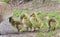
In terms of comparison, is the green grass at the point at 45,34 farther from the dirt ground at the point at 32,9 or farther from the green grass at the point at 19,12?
the green grass at the point at 19,12

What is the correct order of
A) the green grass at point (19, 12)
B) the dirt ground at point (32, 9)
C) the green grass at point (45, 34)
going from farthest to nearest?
1. the green grass at point (19, 12)
2. the dirt ground at point (32, 9)
3. the green grass at point (45, 34)

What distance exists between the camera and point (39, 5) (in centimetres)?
735

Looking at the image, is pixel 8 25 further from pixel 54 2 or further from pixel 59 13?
pixel 54 2

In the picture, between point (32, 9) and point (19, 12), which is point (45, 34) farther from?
point (32, 9)

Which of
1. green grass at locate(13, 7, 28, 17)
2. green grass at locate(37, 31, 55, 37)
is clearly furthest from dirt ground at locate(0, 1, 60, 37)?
green grass at locate(13, 7, 28, 17)

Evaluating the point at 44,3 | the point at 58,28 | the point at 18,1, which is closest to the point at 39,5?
the point at 44,3

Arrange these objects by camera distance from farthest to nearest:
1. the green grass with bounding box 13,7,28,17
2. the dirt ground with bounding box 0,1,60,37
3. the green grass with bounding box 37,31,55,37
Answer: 1. the green grass with bounding box 13,7,28,17
2. the dirt ground with bounding box 0,1,60,37
3. the green grass with bounding box 37,31,55,37

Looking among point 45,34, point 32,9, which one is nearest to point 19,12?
point 32,9

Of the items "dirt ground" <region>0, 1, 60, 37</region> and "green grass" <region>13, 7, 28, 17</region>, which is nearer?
"dirt ground" <region>0, 1, 60, 37</region>

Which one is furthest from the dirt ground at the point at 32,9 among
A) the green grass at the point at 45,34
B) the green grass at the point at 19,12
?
the green grass at the point at 19,12

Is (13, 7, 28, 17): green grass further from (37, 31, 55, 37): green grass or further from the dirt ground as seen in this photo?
(37, 31, 55, 37): green grass

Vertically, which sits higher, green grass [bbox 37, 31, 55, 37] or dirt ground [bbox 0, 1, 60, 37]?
dirt ground [bbox 0, 1, 60, 37]

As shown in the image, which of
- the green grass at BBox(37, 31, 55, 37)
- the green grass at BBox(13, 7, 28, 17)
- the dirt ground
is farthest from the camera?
the green grass at BBox(13, 7, 28, 17)

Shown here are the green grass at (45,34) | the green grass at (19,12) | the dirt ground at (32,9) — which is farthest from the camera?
the green grass at (19,12)
